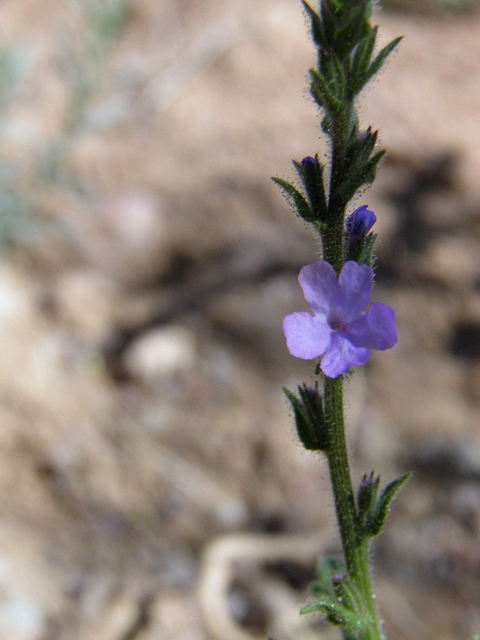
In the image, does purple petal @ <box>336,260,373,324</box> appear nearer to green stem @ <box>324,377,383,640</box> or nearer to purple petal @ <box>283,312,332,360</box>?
purple petal @ <box>283,312,332,360</box>

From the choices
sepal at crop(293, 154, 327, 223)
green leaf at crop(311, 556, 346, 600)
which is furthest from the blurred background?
sepal at crop(293, 154, 327, 223)

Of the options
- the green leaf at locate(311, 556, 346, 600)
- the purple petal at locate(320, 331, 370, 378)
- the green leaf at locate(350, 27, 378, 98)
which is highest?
the green leaf at locate(350, 27, 378, 98)

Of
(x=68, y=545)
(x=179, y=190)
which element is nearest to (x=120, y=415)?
(x=68, y=545)

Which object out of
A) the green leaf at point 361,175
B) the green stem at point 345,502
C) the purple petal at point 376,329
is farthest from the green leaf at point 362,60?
the green stem at point 345,502

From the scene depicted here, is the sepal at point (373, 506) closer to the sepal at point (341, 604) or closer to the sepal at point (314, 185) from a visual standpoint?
the sepal at point (341, 604)

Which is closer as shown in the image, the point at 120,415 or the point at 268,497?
the point at 268,497

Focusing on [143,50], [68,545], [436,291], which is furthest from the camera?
[143,50]

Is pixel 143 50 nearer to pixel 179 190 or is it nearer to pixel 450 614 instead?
pixel 179 190

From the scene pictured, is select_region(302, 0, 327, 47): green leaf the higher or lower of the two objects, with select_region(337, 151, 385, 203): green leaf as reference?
higher
